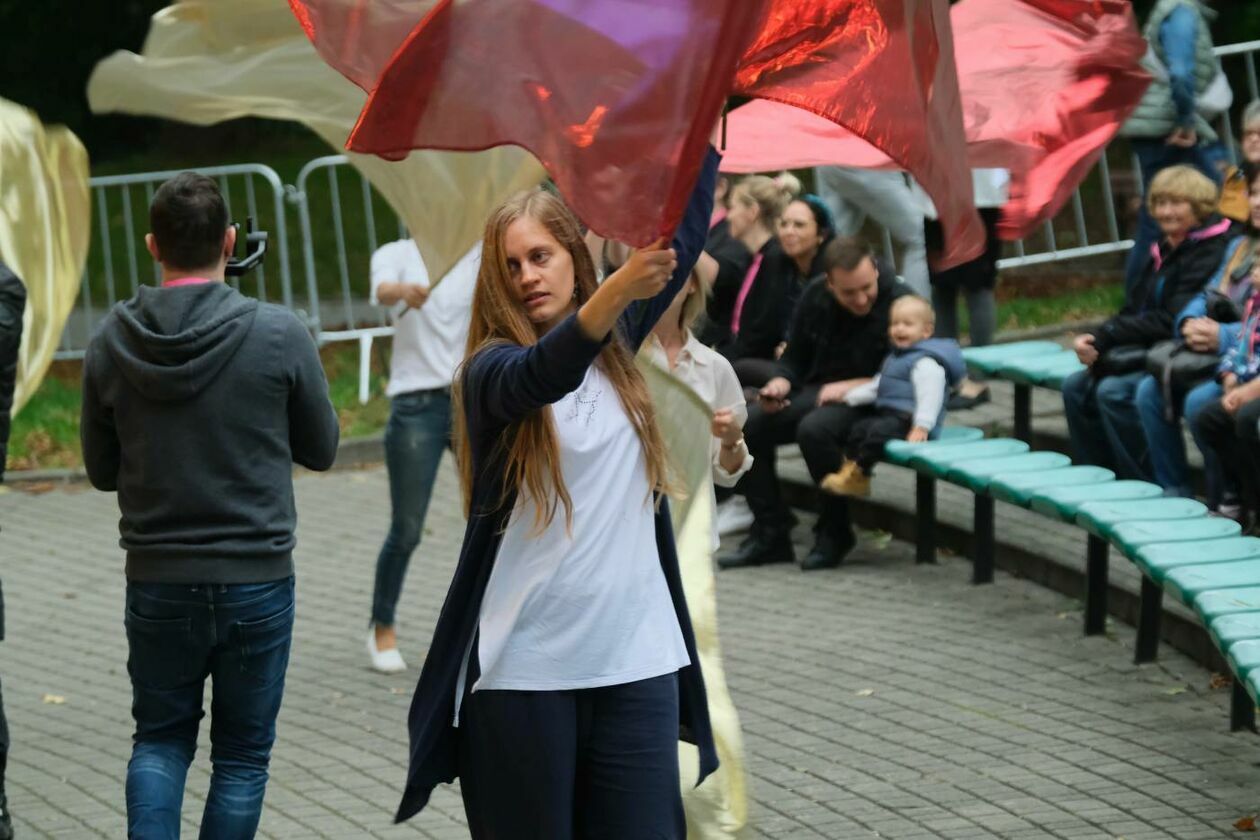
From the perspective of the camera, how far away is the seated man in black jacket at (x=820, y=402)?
31.9 feet

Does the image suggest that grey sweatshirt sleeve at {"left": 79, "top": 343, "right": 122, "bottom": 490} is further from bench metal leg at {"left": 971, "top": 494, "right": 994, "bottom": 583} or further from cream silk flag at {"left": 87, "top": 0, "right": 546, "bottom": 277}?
bench metal leg at {"left": 971, "top": 494, "right": 994, "bottom": 583}

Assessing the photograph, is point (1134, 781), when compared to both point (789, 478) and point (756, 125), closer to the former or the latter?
point (756, 125)

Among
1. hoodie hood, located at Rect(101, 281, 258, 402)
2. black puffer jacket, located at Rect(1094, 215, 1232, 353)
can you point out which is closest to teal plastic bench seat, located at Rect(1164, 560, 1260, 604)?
black puffer jacket, located at Rect(1094, 215, 1232, 353)

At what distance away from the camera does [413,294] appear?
7.70m

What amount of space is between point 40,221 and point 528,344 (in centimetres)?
372

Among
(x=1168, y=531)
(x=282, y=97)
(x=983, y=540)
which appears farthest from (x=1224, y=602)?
(x=282, y=97)

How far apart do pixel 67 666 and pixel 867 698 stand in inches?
140

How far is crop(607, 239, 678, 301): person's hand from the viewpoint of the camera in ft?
11.9

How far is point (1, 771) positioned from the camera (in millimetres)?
5891

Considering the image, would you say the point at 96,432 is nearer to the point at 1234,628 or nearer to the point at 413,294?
the point at 413,294

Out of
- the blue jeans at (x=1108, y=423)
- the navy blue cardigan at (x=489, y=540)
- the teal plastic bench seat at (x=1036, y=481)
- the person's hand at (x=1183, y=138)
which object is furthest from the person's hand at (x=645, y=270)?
the person's hand at (x=1183, y=138)

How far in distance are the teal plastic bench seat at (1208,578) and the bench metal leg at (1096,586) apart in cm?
116

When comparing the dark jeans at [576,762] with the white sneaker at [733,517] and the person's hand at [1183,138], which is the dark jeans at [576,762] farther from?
the person's hand at [1183,138]

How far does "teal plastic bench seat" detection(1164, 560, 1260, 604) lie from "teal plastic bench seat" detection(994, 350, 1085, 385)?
10.2ft
